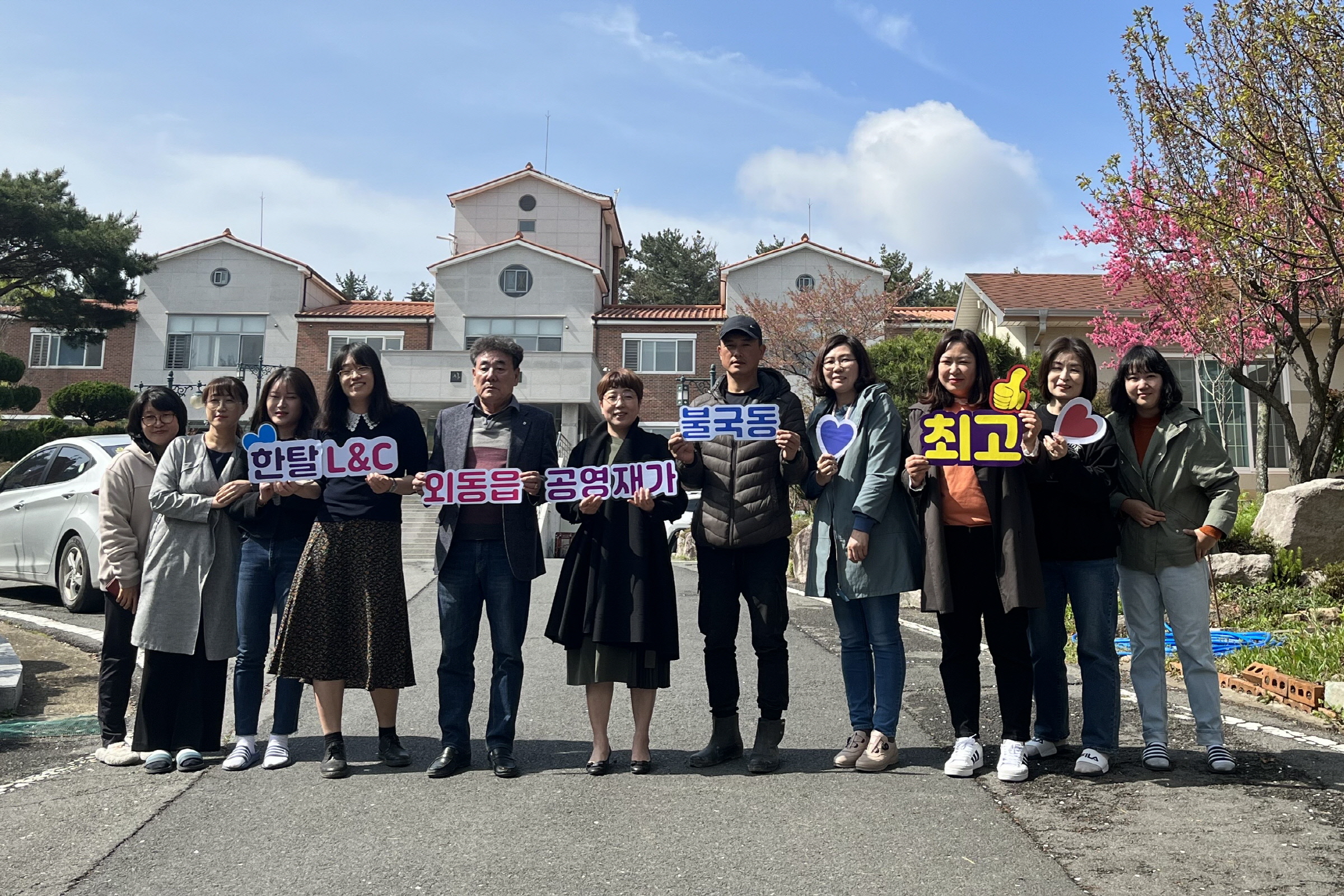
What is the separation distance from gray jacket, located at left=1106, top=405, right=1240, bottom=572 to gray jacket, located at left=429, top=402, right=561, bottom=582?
275 cm

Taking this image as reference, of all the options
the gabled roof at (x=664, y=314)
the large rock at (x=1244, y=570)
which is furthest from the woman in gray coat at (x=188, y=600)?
the gabled roof at (x=664, y=314)

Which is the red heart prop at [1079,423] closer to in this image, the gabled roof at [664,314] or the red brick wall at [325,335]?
the gabled roof at [664,314]

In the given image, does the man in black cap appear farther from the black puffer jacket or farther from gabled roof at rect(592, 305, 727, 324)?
gabled roof at rect(592, 305, 727, 324)

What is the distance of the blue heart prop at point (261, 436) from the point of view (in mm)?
4996

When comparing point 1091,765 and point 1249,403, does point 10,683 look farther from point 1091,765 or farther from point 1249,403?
point 1249,403

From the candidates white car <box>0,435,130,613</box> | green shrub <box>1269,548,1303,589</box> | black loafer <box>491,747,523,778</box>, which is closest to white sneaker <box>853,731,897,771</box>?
black loafer <box>491,747,523,778</box>

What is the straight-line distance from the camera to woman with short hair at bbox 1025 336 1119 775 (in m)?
4.82

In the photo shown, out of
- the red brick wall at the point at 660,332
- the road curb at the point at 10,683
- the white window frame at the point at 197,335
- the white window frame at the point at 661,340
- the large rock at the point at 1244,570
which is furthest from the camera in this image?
the white window frame at the point at 197,335

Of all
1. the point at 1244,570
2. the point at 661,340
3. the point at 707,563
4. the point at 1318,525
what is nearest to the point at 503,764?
the point at 707,563

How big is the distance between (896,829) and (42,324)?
30.8m

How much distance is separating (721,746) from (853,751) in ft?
2.03

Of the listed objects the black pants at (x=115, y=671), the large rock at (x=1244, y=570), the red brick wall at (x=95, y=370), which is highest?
the red brick wall at (x=95, y=370)

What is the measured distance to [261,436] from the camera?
5.05 metres

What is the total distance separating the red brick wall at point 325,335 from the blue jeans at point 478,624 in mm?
30208
